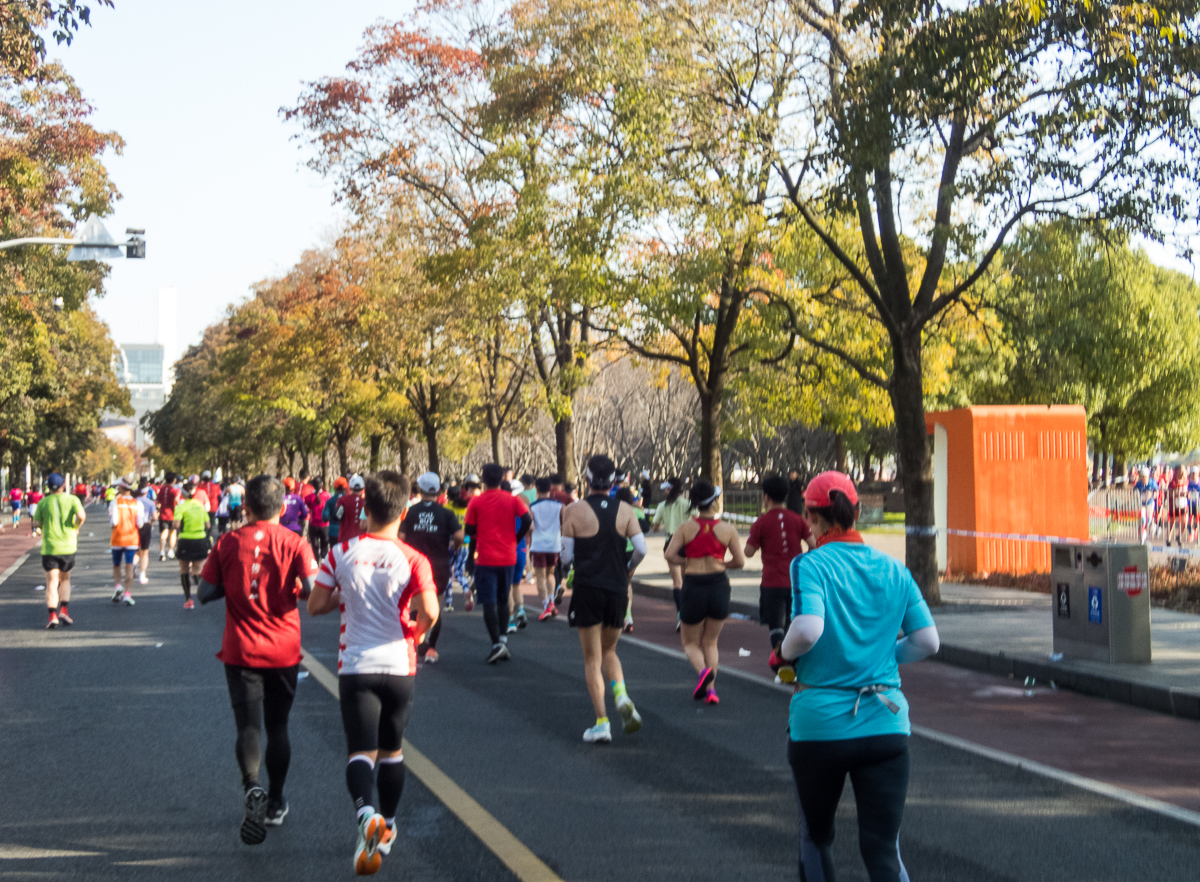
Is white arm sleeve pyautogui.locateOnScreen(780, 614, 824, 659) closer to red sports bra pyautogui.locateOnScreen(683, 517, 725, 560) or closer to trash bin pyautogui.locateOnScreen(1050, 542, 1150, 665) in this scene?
red sports bra pyautogui.locateOnScreen(683, 517, 725, 560)

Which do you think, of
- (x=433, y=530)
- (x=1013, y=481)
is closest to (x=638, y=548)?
(x=433, y=530)

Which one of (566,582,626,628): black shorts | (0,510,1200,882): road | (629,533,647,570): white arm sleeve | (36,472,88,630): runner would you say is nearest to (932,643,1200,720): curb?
(0,510,1200,882): road

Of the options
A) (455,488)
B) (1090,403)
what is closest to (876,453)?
(1090,403)

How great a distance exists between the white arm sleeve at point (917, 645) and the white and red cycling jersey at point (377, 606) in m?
2.07

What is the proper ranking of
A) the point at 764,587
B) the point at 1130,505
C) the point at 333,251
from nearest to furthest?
the point at 764,587 → the point at 1130,505 → the point at 333,251

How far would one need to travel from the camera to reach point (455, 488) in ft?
52.8

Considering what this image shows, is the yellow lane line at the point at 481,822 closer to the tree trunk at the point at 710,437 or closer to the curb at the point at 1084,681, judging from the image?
the curb at the point at 1084,681

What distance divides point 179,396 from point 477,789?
230ft

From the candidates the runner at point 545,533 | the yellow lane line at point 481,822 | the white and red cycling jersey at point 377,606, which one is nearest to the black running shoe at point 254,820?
the white and red cycling jersey at point 377,606

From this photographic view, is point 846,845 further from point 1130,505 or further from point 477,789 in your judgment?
point 1130,505

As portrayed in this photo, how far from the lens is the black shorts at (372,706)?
504 cm

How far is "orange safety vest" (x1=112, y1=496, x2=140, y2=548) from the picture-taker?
16922 mm

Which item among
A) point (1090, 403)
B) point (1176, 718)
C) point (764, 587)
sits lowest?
point (1176, 718)

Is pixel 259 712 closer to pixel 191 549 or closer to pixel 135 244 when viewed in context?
pixel 191 549
